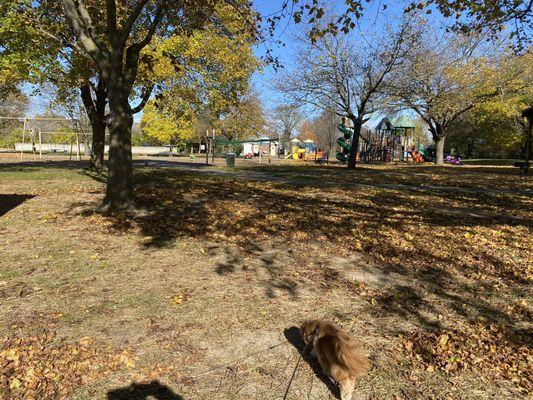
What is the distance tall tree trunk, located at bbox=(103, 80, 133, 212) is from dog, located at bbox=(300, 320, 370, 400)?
6.10m

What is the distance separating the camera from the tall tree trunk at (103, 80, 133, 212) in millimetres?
7848

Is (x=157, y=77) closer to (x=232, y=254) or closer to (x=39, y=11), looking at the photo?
(x=39, y=11)

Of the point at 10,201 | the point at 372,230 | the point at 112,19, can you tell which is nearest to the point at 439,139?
the point at 372,230

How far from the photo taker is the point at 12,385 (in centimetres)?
274

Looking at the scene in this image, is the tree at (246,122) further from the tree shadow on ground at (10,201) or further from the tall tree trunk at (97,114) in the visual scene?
the tree shadow on ground at (10,201)

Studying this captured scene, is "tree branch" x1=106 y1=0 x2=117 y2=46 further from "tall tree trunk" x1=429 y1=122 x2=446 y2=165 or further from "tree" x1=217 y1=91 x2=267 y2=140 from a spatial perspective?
"tree" x1=217 y1=91 x2=267 y2=140

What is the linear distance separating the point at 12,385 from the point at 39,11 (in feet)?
42.0

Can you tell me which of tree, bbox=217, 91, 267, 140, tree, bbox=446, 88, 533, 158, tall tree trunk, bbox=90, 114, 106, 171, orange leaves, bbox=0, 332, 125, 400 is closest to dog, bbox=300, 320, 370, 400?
orange leaves, bbox=0, 332, 125, 400

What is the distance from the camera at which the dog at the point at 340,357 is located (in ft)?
8.85

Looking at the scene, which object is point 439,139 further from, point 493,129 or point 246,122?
point 246,122

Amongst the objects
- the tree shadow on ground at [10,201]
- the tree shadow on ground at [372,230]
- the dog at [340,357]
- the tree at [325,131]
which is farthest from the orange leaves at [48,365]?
the tree at [325,131]

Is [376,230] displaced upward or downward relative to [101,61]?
downward

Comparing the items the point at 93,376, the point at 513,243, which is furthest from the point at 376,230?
the point at 93,376

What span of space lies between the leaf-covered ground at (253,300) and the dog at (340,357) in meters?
0.14
